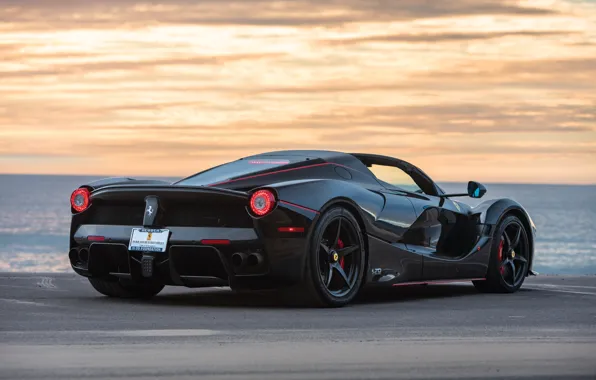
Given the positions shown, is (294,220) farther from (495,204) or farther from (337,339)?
(495,204)

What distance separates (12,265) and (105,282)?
117 feet

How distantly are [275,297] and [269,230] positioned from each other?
1.54 metres

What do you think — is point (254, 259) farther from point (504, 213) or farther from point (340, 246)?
point (504, 213)

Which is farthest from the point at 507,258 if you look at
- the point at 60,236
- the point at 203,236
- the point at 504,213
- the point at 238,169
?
the point at 60,236

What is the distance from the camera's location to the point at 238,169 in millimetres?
11211

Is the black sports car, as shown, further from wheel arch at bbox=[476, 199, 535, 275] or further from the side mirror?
wheel arch at bbox=[476, 199, 535, 275]

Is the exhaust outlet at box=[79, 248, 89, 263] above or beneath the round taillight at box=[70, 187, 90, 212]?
beneath

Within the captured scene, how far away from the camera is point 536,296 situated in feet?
41.2

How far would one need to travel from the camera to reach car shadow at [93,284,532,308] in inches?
427

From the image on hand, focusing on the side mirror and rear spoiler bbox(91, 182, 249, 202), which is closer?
rear spoiler bbox(91, 182, 249, 202)

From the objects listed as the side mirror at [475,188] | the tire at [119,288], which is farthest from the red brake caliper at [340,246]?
the side mirror at [475,188]

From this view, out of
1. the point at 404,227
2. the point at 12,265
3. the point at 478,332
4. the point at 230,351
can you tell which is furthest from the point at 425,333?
the point at 12,265

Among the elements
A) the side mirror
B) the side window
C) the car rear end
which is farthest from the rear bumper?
the side mirror

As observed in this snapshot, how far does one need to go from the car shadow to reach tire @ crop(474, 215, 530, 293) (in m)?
0.21
